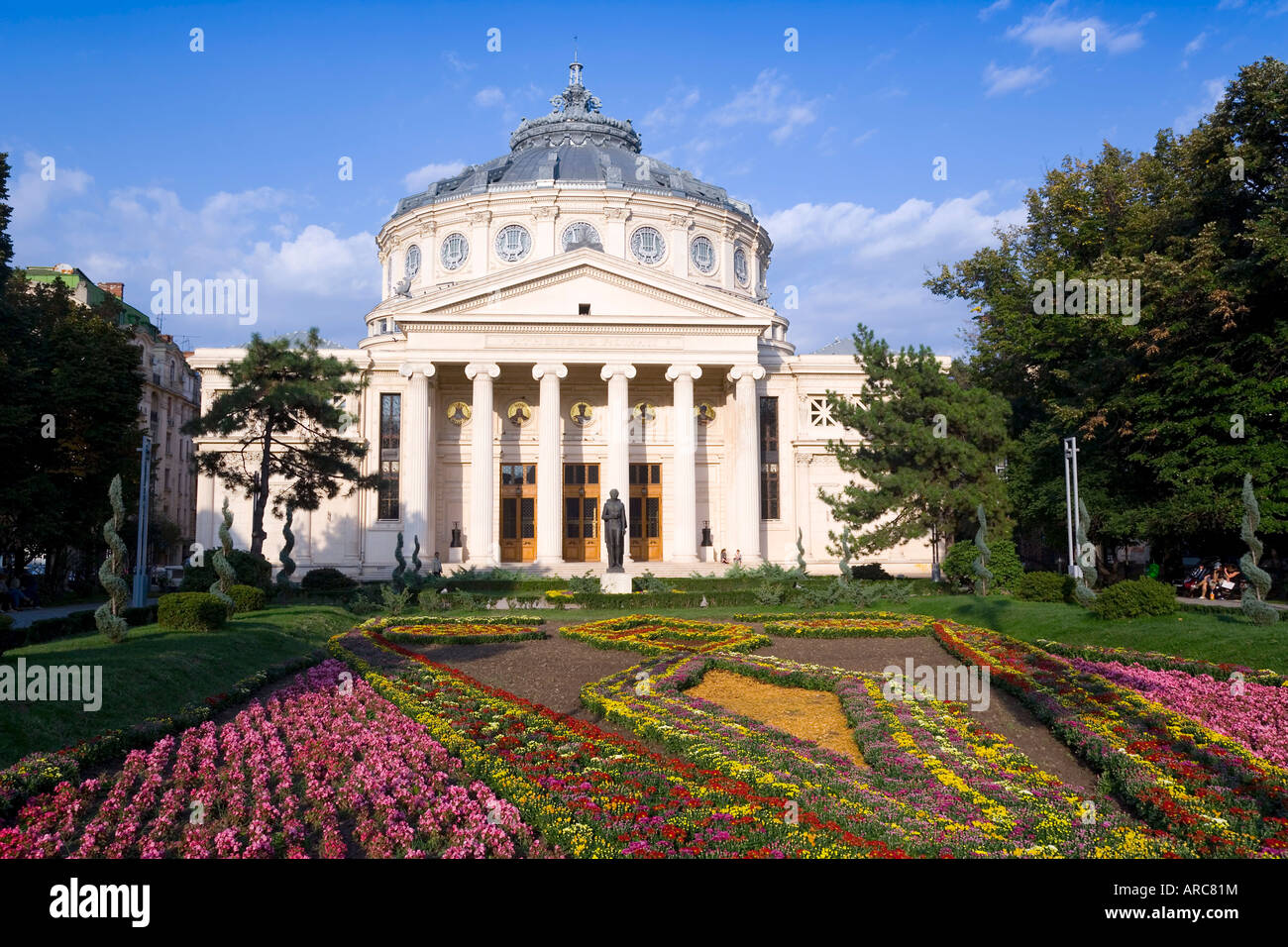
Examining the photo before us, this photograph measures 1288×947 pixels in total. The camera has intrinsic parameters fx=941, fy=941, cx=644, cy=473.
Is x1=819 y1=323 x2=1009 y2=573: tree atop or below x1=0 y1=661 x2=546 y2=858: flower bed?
atop

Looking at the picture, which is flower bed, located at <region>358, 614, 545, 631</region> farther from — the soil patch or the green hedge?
the soil patch

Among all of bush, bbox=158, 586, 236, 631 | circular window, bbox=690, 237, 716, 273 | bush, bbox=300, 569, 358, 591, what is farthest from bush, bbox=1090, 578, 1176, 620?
circular window, bbox=690, 237, 716, 273

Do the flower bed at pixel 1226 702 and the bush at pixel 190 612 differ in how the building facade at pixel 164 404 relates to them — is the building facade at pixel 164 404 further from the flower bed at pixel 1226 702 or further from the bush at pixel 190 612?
the flower bed at pixel 1226 702

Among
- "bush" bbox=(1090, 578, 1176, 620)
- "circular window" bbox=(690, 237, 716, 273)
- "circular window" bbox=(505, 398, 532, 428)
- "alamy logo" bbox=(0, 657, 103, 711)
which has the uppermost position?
"circular window" bbox=(690, 237, 716, 273)

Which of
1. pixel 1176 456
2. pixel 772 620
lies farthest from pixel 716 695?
pixel 1176 456

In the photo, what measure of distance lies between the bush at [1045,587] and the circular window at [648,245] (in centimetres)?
3284

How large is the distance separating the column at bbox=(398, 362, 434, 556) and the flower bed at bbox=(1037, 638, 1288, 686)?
27.5m

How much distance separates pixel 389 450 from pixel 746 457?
55.4ft

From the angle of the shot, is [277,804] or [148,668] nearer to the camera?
[277,804]

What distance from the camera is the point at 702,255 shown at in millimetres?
53281

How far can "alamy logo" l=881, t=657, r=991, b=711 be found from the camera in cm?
1328

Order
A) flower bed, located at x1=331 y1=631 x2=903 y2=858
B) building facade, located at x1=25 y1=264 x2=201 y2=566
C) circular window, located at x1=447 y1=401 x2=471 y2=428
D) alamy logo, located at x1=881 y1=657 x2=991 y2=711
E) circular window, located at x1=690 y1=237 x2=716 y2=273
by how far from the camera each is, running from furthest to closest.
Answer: building facade, located at x1=25 y1=264 x2=201 y2=566, circular window, located at x1=690 y1=237 x2=716 y2=273, circular window, located at x1=447 y1=401 x2=471 y2=428, alamy logo, located at x1=881 y1=657 x2=991 y2=711, flower bed, located at x1=331 y1=631 x2=903 y2=858

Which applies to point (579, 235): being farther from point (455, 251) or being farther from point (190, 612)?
point (190, 612)
